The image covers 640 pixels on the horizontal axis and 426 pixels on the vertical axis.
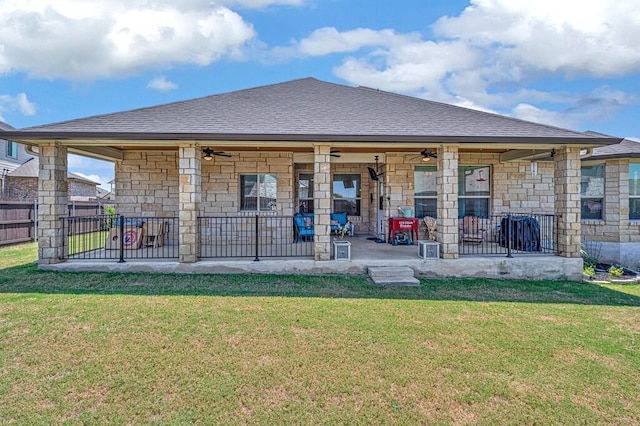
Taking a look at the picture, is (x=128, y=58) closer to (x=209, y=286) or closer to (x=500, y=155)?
(x=209, y=286)

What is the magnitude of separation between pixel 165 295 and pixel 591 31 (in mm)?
20821

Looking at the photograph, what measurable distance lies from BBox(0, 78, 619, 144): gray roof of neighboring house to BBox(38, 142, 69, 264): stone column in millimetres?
483

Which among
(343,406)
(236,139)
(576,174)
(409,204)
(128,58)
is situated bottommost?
(343,406)

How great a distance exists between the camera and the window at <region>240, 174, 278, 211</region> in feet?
30.0

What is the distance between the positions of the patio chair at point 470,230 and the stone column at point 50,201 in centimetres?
980

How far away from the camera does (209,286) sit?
577 centimetres

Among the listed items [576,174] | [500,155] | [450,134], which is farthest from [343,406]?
[500,155]

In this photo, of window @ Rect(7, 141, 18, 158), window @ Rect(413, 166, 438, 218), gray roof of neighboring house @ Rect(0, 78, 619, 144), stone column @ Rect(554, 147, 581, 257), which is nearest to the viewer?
gray roof of neighboring house @ Rect(0, 78, 619, 144)

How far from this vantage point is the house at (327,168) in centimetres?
643

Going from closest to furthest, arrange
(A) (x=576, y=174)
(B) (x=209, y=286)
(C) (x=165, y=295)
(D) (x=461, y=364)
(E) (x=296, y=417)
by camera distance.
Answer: (E) (x=296, y=417)
(D) (x=461, y=364)
(C) (x=165, y=295)
(B) (x=209, y=286)
(A) (x=576, y=174)

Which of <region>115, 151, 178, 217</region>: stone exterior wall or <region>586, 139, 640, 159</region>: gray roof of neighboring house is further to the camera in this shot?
<region>115, 151, 178, 217</region>: stone exterior wall

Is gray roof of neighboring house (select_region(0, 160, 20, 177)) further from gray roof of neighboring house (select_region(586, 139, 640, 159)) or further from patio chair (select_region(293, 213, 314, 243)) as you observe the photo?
gray roof of neighboring house (select_region(586, 139, 640, 159))

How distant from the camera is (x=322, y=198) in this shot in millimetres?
6660

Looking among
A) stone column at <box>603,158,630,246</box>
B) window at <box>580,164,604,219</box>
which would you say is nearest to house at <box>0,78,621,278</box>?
window at <box>580,164,604,219</box>
